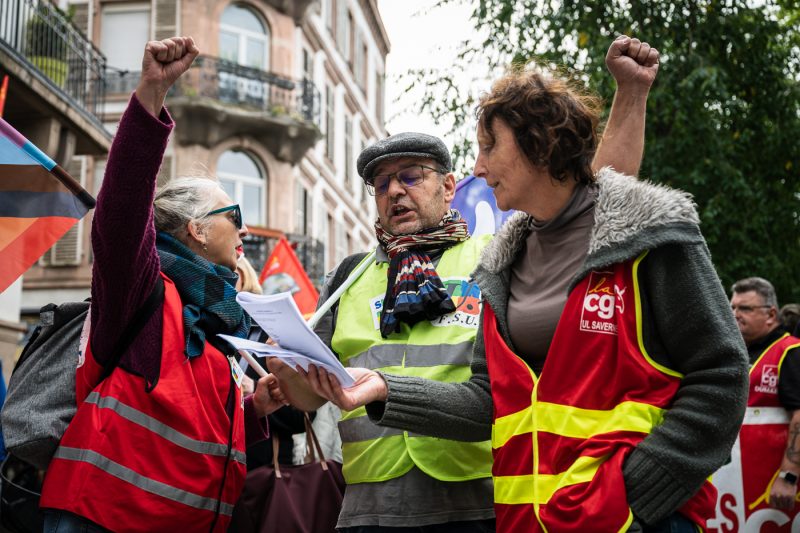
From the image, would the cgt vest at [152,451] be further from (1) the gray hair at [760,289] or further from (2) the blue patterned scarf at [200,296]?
(1) the gray hair at [760,289]

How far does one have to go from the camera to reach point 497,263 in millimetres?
2824

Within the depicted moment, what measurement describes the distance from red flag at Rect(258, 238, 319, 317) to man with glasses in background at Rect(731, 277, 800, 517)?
176 inches

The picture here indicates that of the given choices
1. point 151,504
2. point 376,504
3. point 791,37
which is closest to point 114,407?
point 151,504

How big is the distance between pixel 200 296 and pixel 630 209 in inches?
63.3

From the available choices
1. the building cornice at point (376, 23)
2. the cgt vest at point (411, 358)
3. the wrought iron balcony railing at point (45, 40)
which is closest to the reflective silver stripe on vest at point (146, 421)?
the cgt vest at point (411, 358)

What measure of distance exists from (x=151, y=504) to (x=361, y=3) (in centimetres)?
3425

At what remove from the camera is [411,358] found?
333 cm

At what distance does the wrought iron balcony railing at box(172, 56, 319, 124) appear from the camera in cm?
2380

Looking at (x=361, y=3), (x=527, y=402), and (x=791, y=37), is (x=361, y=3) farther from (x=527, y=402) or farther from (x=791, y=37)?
(x=527, y=402)

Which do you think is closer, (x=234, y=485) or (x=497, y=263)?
(x=497, y=263)

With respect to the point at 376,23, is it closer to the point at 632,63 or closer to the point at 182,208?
the point at 182,208

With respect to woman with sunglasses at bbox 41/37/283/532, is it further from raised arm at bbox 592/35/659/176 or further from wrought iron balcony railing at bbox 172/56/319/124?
wrought iron balcony railing at bbox 172/56/319/124

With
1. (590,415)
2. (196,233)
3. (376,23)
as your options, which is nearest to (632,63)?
(590,415)

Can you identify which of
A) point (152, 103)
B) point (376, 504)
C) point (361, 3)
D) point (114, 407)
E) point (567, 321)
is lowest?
point (376, 504)
